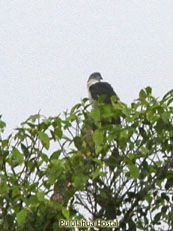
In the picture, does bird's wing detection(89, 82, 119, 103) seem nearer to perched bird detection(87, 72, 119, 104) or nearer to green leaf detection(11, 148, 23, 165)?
perched bird detection(87, 72, 119, 104)

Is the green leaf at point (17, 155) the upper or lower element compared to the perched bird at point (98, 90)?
lower

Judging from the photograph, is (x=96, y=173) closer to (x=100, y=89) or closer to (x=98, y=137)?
(x=98, y=137)

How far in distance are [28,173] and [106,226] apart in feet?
2.51

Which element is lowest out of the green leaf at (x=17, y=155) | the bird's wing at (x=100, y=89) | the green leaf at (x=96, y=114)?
the green leaf at (x=17, y=155)

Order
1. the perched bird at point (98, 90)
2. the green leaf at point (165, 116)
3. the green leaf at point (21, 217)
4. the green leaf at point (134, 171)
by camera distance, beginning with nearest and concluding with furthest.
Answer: the green leaf at point (21, 217) < the green leaf at point (134, 171) < the green leaf at point (165, 116) < the perched bird at point (98, 90)

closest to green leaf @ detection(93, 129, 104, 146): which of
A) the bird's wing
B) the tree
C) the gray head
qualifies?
the tree

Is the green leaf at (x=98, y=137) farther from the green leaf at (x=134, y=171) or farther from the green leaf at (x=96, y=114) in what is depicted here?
the green leaf at (x=134, y=171)

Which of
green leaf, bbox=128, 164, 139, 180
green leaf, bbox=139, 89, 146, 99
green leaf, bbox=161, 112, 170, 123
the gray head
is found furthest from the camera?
the gray head

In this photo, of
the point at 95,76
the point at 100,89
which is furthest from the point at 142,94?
the point at 95,76

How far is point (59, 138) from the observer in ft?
15.2

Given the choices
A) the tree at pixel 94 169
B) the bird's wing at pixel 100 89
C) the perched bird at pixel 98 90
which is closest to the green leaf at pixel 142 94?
the tree at pixel 94 169

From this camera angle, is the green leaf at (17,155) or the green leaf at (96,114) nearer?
the green leaf at (96,114)

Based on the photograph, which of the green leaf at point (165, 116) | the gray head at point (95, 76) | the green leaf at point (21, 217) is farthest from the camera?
the gray head at point (95, 76)

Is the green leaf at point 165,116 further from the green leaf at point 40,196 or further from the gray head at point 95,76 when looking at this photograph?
the gray head at point 95,76
